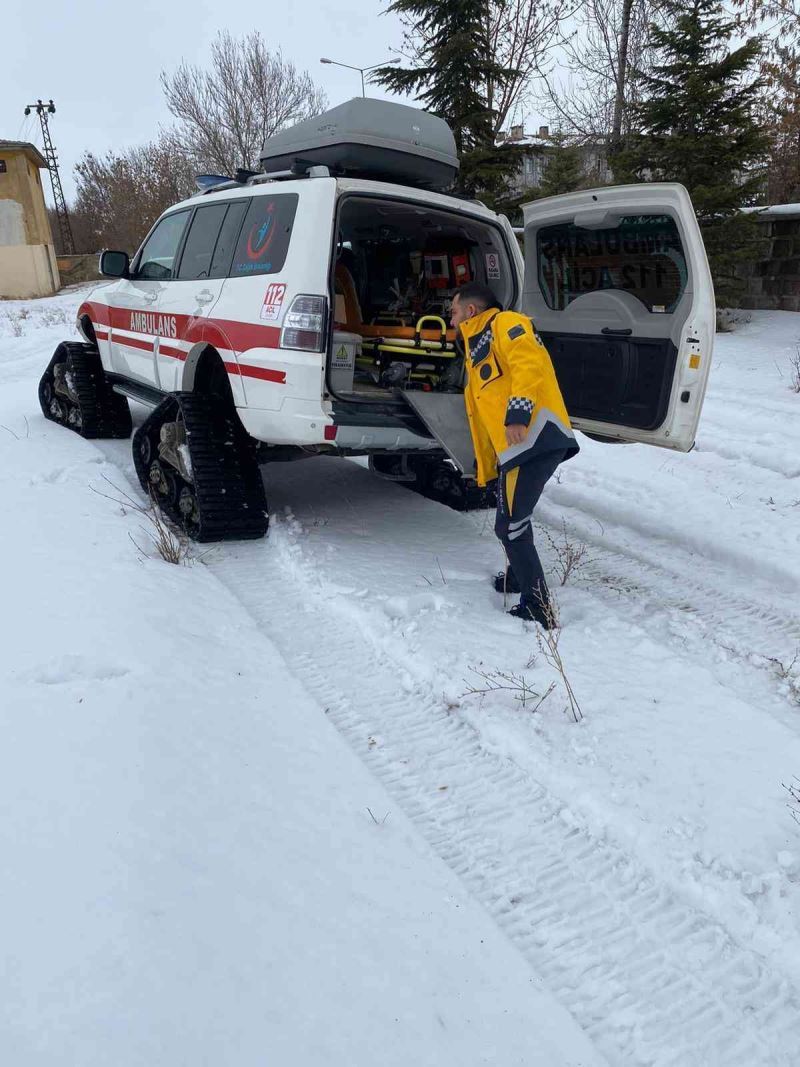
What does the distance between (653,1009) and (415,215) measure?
4537mm

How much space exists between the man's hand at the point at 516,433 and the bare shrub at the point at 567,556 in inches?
37.4

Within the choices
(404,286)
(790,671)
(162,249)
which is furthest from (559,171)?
(790,671)

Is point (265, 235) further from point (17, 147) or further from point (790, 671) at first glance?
point (17, 147)

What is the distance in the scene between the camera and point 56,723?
7.79 feet

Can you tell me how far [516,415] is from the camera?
129 inches

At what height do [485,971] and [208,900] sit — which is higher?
[208,900]

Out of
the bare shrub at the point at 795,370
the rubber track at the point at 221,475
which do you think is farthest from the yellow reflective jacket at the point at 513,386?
the bare shrub at the point at 795,370

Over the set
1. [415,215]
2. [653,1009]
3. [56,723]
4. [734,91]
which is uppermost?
[734,91]

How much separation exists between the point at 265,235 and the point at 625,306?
2.10 meters

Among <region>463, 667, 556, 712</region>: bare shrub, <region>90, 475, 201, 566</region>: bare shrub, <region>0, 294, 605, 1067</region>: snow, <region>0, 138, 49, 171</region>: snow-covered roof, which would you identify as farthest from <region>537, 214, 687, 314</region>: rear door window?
<region>0, 138, 49, 171</region>: snow-covered roof

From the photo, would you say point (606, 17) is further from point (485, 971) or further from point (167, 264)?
point (485, 971)

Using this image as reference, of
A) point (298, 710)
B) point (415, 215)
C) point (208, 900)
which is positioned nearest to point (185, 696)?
point (298, 710)

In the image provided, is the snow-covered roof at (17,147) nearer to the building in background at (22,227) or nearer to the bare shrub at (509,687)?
the building in background at (22,227)

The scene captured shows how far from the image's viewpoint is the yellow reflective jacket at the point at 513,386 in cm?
329
